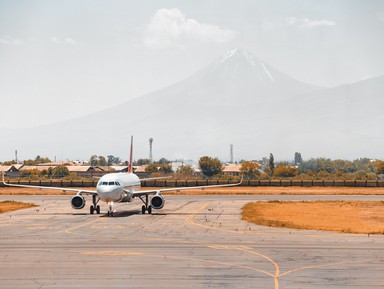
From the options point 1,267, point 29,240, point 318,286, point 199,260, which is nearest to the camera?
point 318,286

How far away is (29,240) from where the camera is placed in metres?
42.5

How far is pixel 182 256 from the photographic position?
3441cm

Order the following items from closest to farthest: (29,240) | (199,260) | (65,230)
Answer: (199,260)
(29,240)
(65,230)

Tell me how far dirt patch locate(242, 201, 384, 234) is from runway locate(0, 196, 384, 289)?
4.28 m

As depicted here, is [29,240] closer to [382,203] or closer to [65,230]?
[65,230]

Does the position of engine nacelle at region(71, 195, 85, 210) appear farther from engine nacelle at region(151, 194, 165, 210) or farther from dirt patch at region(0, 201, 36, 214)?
dirt patch at region(0, 201, 36, 214)

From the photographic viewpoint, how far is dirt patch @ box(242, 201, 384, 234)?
5175cm


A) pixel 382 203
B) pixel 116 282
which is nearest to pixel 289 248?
pixel 116 282

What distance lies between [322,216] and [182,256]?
1283 inches

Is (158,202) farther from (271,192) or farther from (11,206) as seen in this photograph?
(271,192)

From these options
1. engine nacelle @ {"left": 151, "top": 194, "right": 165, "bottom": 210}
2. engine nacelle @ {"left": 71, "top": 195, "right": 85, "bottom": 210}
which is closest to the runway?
engine nacelle @ {"left": 151, "top": 194, "right": 165, "bottom": 210}

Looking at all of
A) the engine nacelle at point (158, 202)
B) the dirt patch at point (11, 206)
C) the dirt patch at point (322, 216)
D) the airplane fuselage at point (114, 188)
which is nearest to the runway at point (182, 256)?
the dirt patch at point (322, 216)

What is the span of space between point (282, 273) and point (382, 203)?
2297 inches

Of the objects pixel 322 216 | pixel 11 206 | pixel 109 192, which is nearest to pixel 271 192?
pixel 11 206
